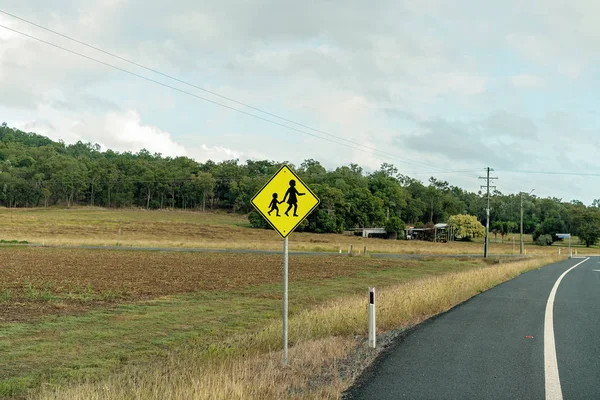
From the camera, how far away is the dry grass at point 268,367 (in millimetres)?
6086

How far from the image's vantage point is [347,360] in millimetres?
8266

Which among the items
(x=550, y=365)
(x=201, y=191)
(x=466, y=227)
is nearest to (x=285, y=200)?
(x=550, y=365)

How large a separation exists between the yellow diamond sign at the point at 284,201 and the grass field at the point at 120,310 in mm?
3629

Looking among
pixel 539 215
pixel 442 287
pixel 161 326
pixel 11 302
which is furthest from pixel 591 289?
pixel 539 215

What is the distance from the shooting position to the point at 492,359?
8.42 meters

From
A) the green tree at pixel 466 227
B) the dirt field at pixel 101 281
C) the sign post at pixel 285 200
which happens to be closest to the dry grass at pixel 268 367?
the sign post at pixel 285 200

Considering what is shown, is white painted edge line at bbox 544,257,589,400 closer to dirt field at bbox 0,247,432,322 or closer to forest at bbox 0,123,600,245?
dirt field at bbox 0,247,432,322

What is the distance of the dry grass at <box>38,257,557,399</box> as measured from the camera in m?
6.09

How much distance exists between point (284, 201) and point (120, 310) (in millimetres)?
10254

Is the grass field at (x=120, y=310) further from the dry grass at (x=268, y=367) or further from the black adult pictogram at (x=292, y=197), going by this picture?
the black adult pictogram at (x=292, y=197)

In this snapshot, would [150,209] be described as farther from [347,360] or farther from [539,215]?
[347,360]

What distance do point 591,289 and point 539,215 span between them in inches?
6562

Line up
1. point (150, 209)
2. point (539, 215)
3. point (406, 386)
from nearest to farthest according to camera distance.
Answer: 1. point (406, 386)
2. point (150, 209)
3. point (539, 215)

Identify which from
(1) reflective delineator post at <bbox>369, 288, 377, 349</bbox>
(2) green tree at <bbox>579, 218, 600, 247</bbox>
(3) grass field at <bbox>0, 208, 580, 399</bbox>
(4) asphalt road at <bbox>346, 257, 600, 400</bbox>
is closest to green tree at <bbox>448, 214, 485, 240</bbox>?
(2) green tree at <bbox>579, 218, 600, 247</bbox>
